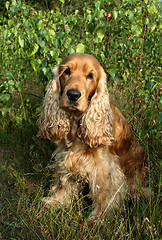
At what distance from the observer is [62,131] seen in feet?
7.45

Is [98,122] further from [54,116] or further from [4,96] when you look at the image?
[4,96]

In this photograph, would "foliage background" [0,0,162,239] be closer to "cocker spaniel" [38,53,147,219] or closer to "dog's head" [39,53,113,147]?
"cocker spaniel" [38,53,147,219]

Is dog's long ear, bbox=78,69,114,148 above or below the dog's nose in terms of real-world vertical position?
below

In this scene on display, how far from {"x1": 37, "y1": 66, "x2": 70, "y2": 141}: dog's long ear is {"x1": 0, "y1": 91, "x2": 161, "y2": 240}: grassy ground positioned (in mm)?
384

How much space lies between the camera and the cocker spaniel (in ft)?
6.91

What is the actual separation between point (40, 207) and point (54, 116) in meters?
0.81

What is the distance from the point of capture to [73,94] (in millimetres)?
1864

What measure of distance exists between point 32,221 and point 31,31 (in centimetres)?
173

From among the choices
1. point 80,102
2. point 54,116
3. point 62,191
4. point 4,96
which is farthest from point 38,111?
point 80,102

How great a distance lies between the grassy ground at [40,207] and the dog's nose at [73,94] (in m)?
0.84

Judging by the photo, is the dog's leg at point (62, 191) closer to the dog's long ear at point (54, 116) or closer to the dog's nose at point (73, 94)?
the dog's long ear at point (54, 116)

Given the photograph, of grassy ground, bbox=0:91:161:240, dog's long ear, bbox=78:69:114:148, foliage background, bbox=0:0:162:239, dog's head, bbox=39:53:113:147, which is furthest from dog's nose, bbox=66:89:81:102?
grassy ground, bbox=0:91:161:240

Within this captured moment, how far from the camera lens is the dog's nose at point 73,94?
6.11 feet

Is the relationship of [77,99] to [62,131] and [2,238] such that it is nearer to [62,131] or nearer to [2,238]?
[62,131]
